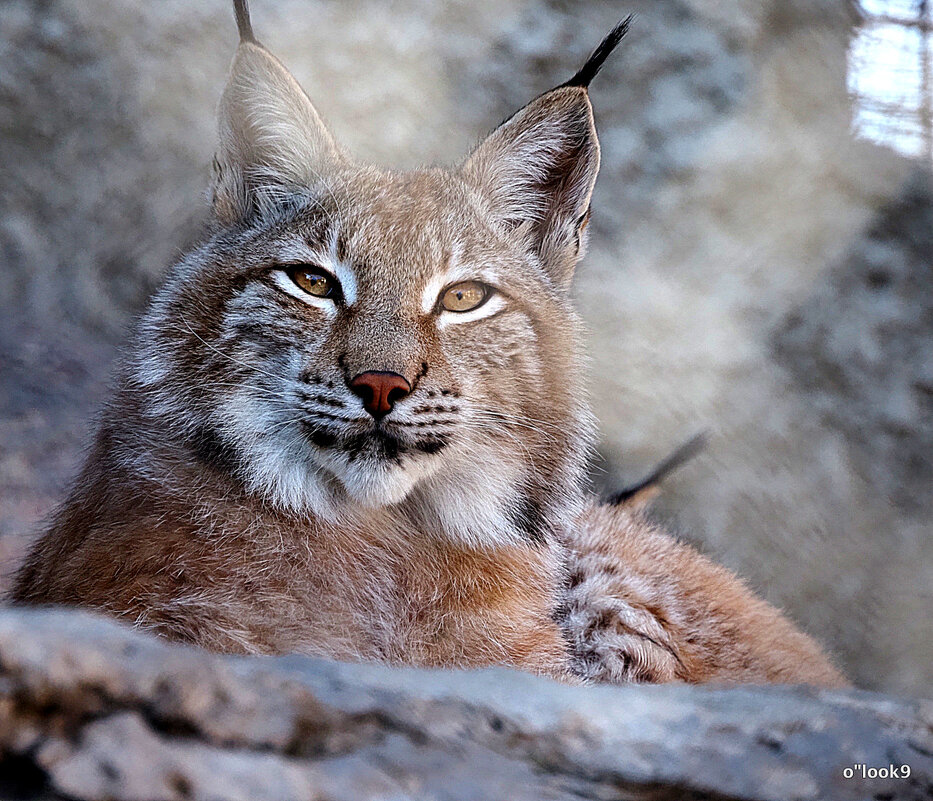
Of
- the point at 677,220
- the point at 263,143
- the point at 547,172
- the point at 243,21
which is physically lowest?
the point at 677,220

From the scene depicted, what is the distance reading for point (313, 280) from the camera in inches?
71.5

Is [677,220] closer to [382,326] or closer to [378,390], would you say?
→ [382,326]

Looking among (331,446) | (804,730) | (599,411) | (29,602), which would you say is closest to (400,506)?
(331,446)

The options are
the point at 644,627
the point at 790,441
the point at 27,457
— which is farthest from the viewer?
the point at 790,441

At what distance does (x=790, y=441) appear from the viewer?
3.21m

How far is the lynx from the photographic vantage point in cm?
162

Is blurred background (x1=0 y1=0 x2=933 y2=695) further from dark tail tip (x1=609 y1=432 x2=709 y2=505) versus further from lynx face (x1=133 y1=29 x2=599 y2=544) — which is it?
lynx face (x1=133 y1=29 x2=599 y2=544)

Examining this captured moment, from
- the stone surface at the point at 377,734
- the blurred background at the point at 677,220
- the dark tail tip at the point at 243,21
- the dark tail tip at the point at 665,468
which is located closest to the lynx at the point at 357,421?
the dark tail tip at the point at 243,21

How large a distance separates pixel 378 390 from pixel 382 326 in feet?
0.56

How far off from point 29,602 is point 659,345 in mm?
2216

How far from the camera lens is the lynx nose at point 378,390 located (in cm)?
157

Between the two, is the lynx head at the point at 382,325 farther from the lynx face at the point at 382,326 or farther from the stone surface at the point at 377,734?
Result: the stone surface at the point at 377,734

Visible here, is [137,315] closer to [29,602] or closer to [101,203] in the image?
[29,602]

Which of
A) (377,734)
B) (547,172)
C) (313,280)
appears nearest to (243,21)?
(313,280)
